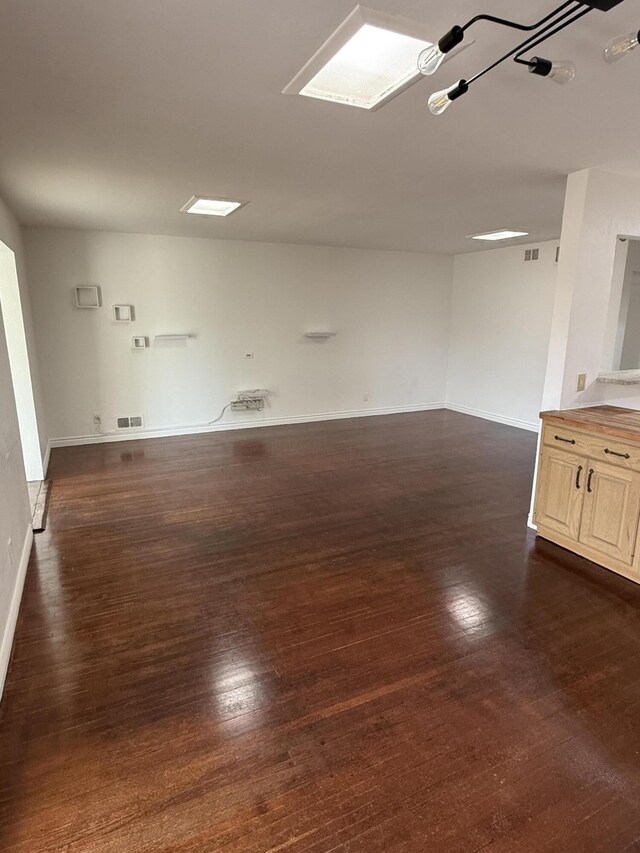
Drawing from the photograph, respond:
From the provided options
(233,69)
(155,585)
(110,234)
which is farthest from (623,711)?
(110,234)

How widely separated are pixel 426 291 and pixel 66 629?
6.97 meters

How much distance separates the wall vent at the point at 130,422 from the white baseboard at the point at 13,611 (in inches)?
118

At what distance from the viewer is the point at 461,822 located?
60.1 inches

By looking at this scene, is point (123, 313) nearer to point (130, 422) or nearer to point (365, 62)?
point (130, 422)

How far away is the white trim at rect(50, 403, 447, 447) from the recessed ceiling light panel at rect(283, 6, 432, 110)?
502 centimetres

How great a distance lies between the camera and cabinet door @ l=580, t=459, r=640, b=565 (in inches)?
113

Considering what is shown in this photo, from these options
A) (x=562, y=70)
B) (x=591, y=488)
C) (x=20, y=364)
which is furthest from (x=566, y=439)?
(x=20, y=364)

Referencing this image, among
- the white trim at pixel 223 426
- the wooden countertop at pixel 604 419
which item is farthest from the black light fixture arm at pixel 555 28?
the white trim at pixel 223 426

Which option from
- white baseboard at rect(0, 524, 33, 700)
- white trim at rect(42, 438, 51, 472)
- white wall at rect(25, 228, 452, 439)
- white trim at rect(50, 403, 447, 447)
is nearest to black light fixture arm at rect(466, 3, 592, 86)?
white baseboard at rect(0, 524, 33, 700)

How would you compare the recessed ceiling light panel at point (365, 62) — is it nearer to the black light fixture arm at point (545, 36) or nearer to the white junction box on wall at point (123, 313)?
the black light fixture arm at point (545, 36)

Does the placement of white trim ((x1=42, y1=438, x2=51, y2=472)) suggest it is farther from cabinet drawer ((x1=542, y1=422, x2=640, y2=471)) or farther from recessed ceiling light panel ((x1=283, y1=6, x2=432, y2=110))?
cabinet drawer ((x1=542, y1=422, x2=640, y2=471))

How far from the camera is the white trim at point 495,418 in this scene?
6.73 metres

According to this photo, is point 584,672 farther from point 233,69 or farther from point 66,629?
point 233,69

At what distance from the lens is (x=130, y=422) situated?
20.6 ft
